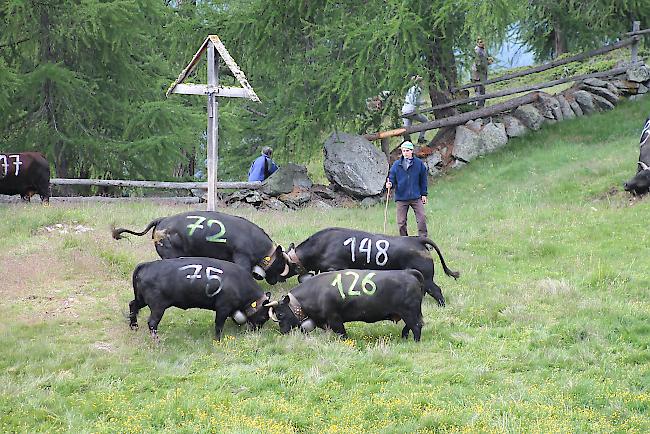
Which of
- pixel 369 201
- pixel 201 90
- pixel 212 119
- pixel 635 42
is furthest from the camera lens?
pixel 635 42

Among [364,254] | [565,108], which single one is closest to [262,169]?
[565,108]

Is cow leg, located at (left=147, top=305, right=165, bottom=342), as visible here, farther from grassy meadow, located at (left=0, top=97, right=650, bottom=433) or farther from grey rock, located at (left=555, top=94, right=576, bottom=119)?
grey rock, located at (left=555, top=94, right=576, bottom=119)

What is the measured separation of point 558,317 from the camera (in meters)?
9.27

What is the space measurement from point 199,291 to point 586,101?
54.2 ft

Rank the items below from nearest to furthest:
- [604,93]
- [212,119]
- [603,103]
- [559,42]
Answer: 1. [212,119]
2. [603,103]
3. [604,93]
4. [559,42]

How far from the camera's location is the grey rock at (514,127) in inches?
848

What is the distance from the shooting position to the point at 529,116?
71.5 feet

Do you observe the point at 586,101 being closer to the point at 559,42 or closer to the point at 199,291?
the point at 559,42

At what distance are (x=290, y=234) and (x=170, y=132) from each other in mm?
7944

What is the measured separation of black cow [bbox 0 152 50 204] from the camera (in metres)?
16.9

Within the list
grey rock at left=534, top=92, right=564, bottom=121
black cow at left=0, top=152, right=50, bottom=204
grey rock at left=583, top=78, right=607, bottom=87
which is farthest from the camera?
grey rock at left=583, top=78, right=607, bottom=87

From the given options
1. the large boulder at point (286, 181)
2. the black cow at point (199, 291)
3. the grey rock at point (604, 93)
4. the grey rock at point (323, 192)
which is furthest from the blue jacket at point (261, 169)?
the black cow at point (199, 291)

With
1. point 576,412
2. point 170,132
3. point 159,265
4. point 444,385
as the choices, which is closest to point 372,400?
point 444,385

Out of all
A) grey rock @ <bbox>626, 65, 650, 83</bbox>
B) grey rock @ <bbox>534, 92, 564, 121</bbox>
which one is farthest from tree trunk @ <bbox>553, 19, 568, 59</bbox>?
grey rock @ <bbox>534, 92, 564, 121</bbox>
